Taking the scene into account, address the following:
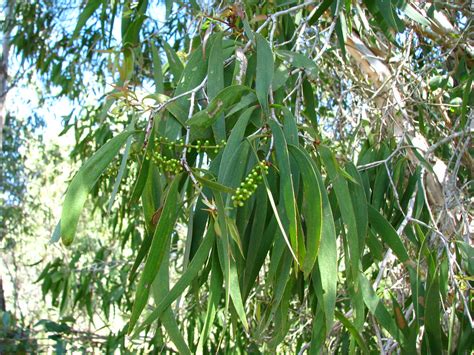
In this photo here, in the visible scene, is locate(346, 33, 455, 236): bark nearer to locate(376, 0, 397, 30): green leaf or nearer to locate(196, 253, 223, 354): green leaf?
locate(376, 0, 397, 30): green leaf

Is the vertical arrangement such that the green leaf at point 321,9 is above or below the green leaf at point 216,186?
above

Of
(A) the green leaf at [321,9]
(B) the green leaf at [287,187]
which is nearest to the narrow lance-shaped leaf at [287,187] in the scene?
(B) the green leaf at [287,187]

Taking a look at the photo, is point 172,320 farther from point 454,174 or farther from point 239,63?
point 454,174

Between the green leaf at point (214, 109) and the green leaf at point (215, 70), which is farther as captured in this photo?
the green leaf at point (215, 70)

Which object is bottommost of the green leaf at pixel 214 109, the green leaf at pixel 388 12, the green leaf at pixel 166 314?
the green leaf at pixel 166 314

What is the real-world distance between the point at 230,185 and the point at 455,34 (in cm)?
138

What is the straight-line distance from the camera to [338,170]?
105 centimetres

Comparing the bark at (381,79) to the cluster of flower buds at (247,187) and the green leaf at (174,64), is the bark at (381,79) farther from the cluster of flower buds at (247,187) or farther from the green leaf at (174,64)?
the cluster of flower buds at (247,187)

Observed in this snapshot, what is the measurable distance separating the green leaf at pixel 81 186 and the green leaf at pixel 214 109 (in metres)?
0.10

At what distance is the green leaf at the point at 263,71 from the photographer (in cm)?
102

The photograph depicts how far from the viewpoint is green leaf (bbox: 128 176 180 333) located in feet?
2.93

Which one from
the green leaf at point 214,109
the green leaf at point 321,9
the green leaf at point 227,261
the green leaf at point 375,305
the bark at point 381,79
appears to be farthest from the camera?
the bark at point 381,79

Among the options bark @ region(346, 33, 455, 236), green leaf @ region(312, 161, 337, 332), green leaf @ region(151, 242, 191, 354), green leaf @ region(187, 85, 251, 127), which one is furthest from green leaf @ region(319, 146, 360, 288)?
bark @ region(346, 33, 455, 236)

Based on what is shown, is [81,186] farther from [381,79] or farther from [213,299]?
[381,79]
